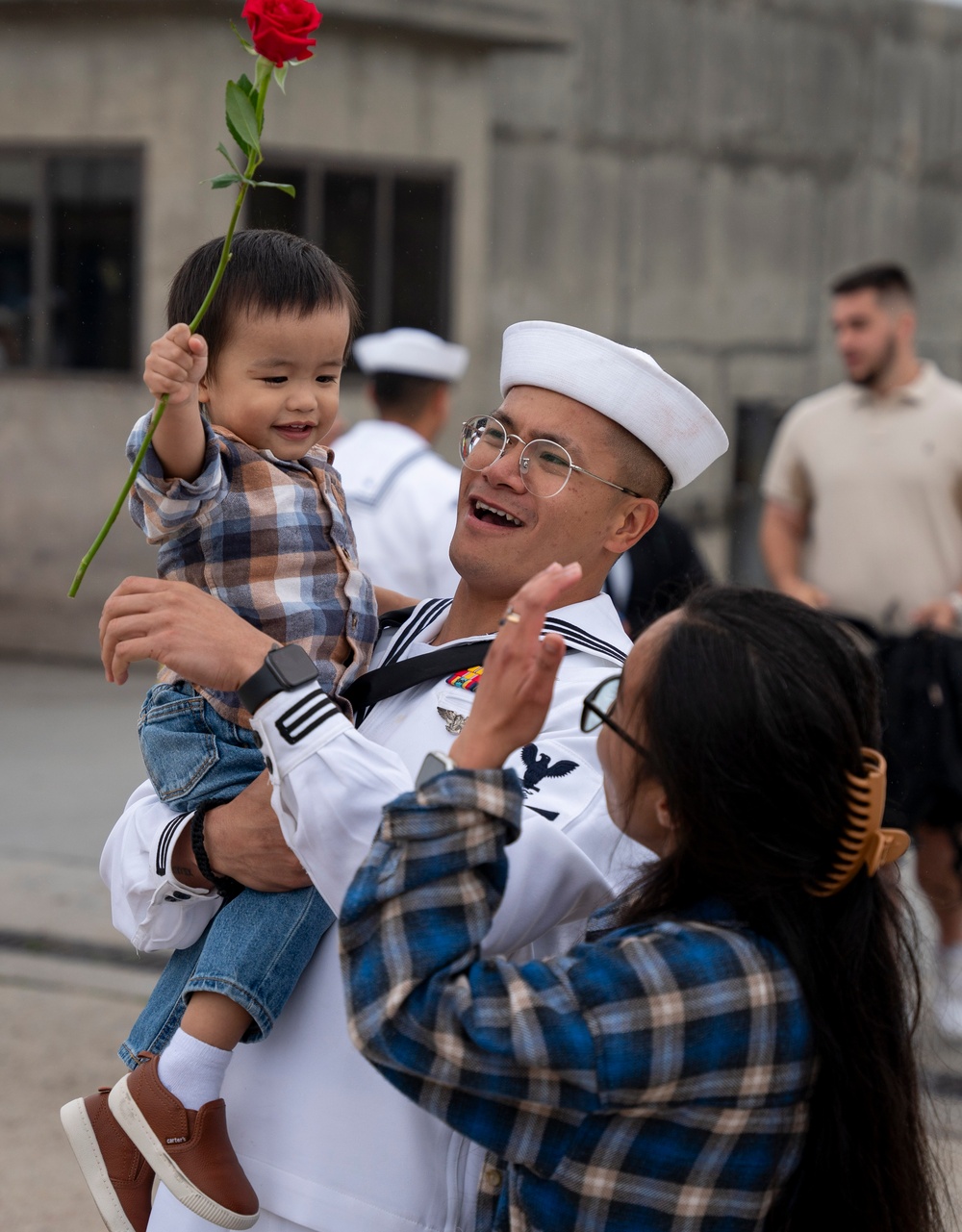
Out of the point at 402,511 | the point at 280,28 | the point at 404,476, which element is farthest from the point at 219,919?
the point at 404,476

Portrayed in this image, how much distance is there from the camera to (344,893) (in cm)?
181

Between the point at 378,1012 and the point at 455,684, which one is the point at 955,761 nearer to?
the point at 455,684

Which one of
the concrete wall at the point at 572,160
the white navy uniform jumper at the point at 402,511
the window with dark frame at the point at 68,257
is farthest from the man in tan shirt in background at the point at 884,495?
the window with dark frame at the point at 68,257

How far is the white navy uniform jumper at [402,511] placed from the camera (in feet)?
17.6

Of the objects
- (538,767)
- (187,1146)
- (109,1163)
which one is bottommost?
(109,1163)

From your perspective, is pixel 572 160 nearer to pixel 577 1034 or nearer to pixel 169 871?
pixel 169 871

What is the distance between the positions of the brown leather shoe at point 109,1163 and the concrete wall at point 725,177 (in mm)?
9815

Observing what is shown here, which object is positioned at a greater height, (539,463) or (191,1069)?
(539,463)

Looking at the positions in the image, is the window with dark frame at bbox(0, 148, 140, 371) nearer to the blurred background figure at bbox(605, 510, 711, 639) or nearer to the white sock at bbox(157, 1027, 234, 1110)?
the blurred background figure at bbox(605, 510, 711, 639)

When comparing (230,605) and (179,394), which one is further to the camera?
(230,605)

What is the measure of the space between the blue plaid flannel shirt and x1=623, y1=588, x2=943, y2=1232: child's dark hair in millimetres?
44

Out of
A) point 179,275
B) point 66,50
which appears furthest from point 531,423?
point 66,50

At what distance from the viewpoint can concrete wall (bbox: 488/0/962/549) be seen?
12.0m

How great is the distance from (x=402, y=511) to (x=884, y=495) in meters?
1.66
